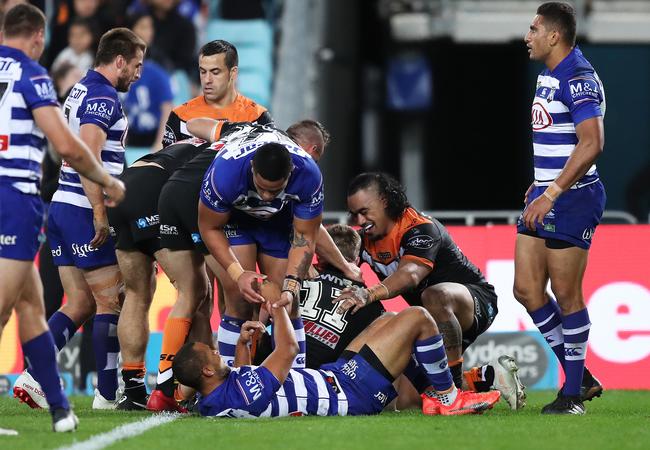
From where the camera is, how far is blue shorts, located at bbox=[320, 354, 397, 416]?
24.4 feet

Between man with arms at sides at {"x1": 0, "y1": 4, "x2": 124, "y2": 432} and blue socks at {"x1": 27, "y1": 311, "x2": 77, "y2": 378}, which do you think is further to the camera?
blue socks at {"x1": 27, "y1": 311, "x2": 77, "y2": 378}

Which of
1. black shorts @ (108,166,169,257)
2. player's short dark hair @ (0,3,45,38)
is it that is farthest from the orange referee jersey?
player's short dark hair @ (0,3,45,38)

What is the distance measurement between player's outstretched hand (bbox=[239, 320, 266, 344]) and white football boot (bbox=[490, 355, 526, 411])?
160 centimetres

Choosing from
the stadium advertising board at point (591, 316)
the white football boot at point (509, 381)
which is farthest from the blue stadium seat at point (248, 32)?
the white football boot at point (509, 381)

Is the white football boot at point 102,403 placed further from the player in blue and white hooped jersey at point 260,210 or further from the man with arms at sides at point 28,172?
the man with arms at sides at point 28,172

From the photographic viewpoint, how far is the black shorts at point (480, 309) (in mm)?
8742

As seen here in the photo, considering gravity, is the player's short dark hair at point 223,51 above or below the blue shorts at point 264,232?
→ above

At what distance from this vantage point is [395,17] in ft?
61.7

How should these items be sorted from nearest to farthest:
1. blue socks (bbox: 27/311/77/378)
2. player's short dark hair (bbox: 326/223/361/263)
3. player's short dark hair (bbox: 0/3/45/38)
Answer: player's short dark hair (bbox: 0/3/45/38) → blue socks (bbox: 27/311/77/378) → player's short dark hair (bbox: 326/223/361/263)

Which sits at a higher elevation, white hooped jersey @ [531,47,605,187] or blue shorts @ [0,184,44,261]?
white hooped jersey @ [531,47,605,187]

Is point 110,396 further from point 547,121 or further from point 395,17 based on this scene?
point 395,17

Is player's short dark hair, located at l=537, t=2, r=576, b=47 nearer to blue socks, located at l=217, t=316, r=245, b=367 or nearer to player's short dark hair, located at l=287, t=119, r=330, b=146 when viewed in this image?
player's short dark hair, located at l=287, t=119, r=330, b=146

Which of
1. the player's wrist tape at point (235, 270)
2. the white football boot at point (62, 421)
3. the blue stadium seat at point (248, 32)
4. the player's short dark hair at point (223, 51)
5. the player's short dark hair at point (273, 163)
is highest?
the blue stadium seat at point (248, 32)

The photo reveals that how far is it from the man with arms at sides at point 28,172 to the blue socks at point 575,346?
119 inches
